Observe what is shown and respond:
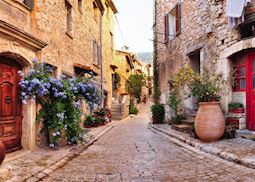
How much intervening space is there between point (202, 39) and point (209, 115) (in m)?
3.43

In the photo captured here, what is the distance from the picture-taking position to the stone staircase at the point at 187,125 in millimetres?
8194

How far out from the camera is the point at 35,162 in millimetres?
4711

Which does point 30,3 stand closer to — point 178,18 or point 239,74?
point 239,74

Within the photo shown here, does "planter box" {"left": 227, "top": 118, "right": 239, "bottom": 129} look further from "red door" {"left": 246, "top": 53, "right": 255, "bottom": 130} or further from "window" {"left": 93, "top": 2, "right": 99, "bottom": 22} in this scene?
"window" {"left": 93, "top": 2, "right": 99, "bottom": 22}

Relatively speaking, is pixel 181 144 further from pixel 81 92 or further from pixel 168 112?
pixel 168 112

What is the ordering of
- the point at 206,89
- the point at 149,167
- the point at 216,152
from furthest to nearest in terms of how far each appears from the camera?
1. the point at 206,89
2. the point at 216,152
3. the point at 149,167

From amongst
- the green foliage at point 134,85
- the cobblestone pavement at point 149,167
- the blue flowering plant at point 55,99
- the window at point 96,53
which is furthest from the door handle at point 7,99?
the green foliage at point 134,85

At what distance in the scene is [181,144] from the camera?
6.66m

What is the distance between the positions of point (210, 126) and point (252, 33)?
280 cm

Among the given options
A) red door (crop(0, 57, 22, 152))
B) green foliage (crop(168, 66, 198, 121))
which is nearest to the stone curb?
green foliage (crop(168, 66, 198, 121))

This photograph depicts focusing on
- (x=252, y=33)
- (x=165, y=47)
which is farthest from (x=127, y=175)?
(x=165, y=47)

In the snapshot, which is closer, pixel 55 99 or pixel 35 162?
pixel 35 162

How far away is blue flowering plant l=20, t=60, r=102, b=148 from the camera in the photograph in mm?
5461

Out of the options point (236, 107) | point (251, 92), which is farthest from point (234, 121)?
point (251, 92)
